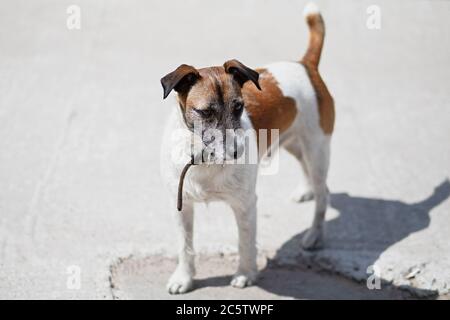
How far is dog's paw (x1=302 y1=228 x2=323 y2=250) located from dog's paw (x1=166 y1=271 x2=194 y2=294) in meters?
1.04

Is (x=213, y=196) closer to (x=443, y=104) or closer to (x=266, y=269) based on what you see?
(x=266, y=269)

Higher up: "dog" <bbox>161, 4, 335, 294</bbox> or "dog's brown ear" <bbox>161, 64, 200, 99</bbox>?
"dog's brown ear" <bbox>161, 64, 200, 99</bbox>

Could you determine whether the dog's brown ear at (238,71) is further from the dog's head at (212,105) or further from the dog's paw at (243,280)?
the dog's paw at (243,280)

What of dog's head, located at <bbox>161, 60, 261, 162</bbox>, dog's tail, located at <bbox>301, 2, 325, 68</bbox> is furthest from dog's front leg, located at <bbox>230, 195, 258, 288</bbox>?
dog's tail, located at <bbox>301, 2, 325, 68</bbox>

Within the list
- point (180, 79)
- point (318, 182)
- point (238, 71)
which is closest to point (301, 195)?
point (318, 182)

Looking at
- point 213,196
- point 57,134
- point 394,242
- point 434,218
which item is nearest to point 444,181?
point 434,218

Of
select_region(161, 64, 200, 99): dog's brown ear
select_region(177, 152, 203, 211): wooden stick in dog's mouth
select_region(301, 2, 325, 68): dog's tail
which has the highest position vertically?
select_region(301, 2, 325, 68): dog's tail

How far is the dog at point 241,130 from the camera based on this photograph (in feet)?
13.3

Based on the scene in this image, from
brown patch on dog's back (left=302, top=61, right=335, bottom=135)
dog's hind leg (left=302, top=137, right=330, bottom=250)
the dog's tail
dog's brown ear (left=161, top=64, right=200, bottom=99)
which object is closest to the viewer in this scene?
dog's brown ear (left=161, top=64, right=200, bottom=99)

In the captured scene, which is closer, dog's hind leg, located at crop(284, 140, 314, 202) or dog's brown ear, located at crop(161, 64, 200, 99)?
dog's brown ear, located at crop(161, 64, 200, 99)

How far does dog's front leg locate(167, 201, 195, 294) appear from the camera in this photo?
4.90m

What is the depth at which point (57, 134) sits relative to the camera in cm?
674

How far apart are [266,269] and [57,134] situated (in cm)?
265

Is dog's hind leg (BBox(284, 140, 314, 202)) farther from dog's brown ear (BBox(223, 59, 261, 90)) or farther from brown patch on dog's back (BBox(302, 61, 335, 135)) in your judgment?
dog's brown ear (BBox(223, 59, 261, 90))
